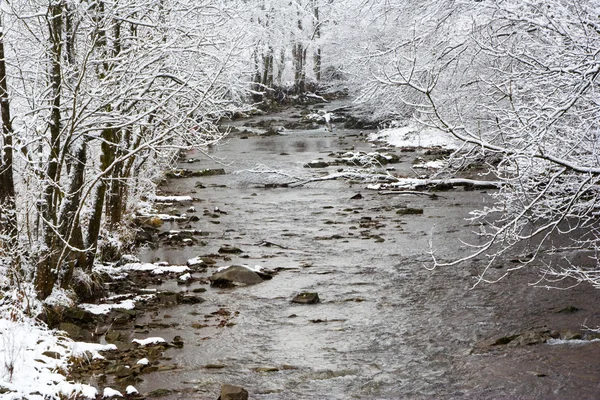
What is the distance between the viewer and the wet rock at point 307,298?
33.0 feet

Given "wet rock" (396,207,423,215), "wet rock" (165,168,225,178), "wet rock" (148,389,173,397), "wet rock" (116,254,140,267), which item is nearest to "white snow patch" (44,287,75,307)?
"wet rock" (148,389,173,397)

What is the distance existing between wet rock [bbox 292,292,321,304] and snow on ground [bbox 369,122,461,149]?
18.5 meters

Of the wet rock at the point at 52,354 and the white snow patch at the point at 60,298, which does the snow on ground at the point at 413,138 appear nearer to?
the white snow patch at the point at 60,298

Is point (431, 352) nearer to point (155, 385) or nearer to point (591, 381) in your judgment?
point (591, 381)

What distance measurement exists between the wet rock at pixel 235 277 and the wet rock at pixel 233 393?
4.20 meters

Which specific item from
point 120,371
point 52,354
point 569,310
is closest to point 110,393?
point 120,371

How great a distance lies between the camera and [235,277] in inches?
440

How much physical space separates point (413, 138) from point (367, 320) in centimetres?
2188

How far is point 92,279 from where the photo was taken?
10469mm

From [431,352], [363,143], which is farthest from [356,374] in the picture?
[363,143]

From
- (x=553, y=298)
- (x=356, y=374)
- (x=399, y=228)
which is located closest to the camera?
(x=356, y=374)

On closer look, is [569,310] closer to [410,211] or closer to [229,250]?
[229,250]

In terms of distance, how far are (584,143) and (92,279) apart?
734 centimetres

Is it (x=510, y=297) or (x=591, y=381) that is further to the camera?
(x=510, y=297)
